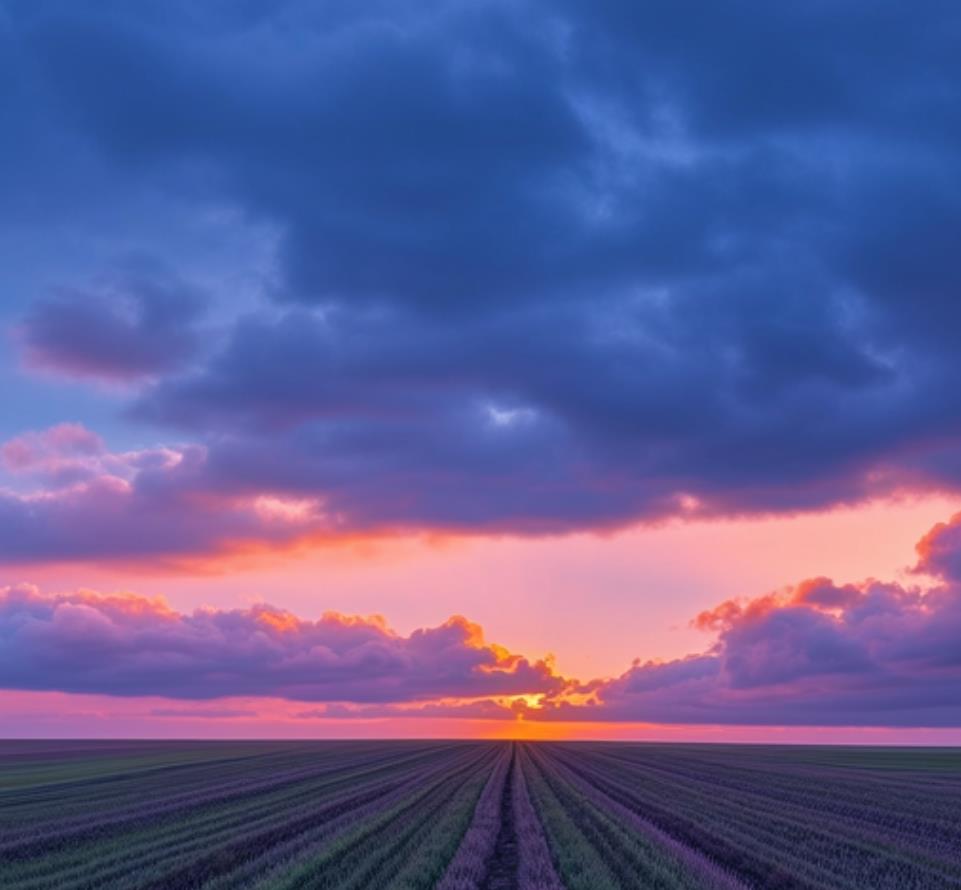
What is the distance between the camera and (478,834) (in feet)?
78.2

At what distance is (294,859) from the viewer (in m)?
19.7

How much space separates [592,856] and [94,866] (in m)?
10.5

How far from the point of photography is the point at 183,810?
32250 millimetres

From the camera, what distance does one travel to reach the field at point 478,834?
60.1 feet

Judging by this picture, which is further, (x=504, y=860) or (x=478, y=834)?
(x=478, y=834)

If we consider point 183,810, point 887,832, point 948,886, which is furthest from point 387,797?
point 948,886

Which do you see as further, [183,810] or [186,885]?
[183,810]

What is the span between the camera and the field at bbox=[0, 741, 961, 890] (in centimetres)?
1831

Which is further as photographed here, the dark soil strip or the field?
the field

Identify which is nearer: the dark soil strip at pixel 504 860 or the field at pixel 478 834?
the dark soil strip at pixel 504 860

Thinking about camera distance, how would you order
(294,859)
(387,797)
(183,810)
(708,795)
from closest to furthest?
1. (294,859)
2. (183,810)
3. (387,797)
4. (708,795)

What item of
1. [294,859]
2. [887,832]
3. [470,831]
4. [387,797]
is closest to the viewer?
[294,859]

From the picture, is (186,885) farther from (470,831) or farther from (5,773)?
(5,773)

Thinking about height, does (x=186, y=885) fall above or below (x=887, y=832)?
above
